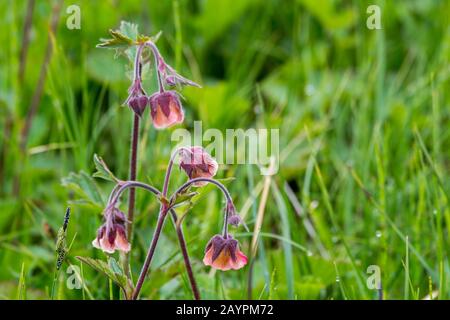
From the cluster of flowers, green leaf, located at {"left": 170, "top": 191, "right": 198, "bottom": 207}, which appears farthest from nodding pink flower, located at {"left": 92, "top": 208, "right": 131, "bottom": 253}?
green leaf, located at {"left": 170, "top": 191, "right": 198, "bottom": 207}

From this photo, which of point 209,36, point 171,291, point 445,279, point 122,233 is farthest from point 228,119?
point 122,233

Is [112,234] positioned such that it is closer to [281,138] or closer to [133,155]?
[133,155]

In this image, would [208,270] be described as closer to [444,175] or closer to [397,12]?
[444,175]

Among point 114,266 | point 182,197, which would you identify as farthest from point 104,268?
point 182,197

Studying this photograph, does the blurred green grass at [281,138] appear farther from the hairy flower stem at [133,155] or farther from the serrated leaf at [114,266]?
the serrated leaf at [114,266]

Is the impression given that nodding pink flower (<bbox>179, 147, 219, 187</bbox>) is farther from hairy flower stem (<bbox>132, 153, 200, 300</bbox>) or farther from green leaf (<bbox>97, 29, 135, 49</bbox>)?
green leaf (<bbox>97, 29, 135, 49</bbox>)

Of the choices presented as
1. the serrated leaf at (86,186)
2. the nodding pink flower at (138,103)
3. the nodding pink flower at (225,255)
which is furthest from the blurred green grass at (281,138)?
the nodding pink flower at (138,103)
